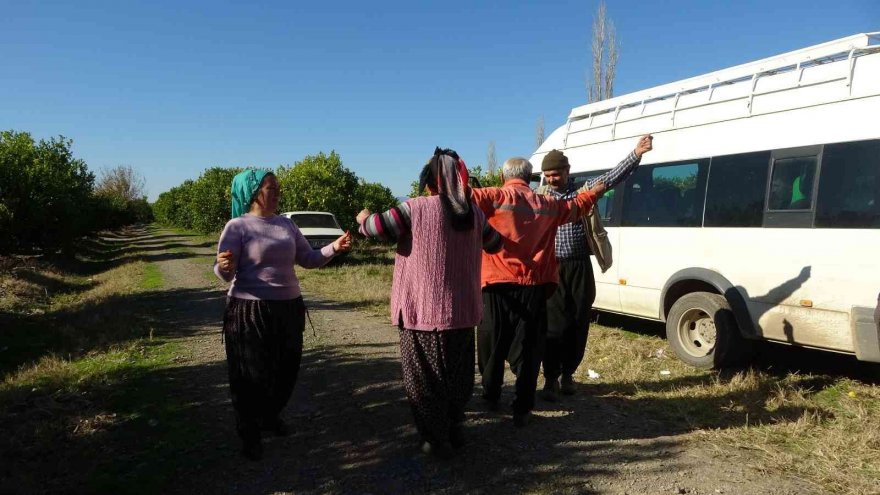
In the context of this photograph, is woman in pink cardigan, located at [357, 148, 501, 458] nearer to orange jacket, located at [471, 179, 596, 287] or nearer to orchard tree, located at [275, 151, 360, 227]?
orange jacket, located at [471, 179, 596, 287]

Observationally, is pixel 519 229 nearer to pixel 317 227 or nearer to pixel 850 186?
pixel 850 186

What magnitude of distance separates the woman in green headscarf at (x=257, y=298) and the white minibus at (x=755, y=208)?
377 cm

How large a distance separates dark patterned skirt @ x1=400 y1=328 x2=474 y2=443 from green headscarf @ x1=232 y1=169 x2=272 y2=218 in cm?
124

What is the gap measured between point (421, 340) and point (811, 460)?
97.4 inches

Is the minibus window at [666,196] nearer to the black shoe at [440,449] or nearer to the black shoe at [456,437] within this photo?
the black shoe at [456,437]

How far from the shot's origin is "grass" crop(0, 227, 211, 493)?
339 cm

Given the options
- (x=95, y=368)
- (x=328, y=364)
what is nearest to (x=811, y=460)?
(x=328, y=364)

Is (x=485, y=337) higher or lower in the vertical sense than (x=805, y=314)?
lower

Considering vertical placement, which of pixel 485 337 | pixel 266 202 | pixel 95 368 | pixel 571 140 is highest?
pixel 571 140

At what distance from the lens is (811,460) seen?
3400 millimetres

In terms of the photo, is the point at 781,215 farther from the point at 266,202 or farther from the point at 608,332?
the point at 266,202

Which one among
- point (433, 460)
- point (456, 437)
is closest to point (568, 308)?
point (456, 437)

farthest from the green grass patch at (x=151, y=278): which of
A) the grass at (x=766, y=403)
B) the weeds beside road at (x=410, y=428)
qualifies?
the grass at (x=766, y=403)

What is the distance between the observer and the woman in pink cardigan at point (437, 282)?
3.23 meters
